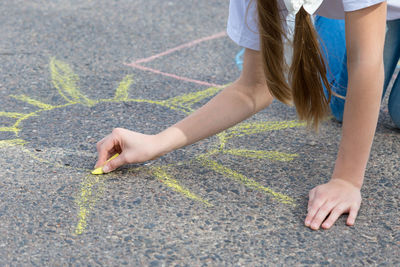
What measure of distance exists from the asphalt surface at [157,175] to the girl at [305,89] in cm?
9

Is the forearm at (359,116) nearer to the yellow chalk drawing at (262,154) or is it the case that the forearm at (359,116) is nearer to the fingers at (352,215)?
the fingers at (352,215)

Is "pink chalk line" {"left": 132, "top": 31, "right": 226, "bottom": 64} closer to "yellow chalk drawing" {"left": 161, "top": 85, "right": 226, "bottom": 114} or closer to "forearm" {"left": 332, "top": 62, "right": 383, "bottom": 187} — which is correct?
"yellow chalk drawing" {"left": 161, "top": 85, "right": 226, "bottom": 114}

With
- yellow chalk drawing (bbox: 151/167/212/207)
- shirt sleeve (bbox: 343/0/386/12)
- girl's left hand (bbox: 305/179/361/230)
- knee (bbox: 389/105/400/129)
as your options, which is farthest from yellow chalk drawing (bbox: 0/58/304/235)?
shirt sleeve (bbox: 343/0/386/12)

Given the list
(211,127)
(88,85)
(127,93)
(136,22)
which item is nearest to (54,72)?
(88,85)

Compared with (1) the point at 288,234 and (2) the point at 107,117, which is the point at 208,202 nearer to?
(1) the point at 288,234

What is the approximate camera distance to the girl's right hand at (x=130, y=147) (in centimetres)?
176

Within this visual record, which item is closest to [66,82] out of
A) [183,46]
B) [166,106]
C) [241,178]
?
[166,106]

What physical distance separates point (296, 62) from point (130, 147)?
56cm

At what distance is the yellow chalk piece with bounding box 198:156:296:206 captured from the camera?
1.73 metres

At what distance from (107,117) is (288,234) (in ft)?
3.25

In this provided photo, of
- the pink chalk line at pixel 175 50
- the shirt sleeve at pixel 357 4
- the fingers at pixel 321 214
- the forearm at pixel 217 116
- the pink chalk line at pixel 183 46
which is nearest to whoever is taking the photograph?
the shirt sleeve at pixel 357 4

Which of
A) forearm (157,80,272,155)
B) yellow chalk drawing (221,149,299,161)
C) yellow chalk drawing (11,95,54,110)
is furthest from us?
yellow chalk drawing (11,95,54,110)

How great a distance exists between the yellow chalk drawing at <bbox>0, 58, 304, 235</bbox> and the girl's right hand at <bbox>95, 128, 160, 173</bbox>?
74 mm

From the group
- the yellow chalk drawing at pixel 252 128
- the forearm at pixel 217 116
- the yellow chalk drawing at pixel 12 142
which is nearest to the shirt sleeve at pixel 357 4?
the forearm at pixel 217 116
